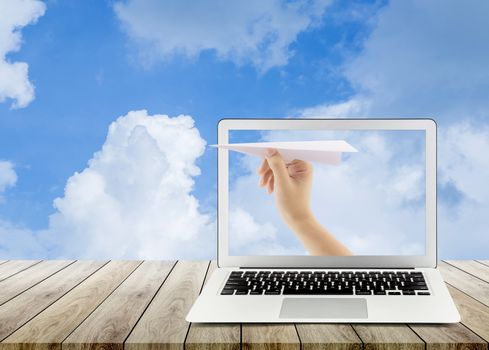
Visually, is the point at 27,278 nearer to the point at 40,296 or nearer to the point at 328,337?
the point at 40,296

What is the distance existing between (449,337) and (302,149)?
611mm

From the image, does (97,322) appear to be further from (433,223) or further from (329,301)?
(433,223)

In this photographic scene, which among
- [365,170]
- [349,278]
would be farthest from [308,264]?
[365,170]

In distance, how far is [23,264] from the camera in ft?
5.88

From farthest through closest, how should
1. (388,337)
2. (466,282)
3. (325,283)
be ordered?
(466,282)
(325,283)
(388,337)

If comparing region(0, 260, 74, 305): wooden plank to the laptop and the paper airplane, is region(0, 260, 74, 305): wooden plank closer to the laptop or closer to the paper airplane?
the laptop

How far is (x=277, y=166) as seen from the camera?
1.51m

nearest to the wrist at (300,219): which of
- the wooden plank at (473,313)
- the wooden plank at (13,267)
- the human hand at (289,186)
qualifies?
the human hand at (289,186)

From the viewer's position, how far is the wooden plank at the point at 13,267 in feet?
5.41

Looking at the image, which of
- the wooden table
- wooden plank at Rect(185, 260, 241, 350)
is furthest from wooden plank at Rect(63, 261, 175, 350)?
wooden plank at Rect(185, 260, 241, 350)

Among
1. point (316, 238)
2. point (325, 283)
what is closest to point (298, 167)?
point (316, 238)

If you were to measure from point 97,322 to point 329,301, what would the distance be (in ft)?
1.44

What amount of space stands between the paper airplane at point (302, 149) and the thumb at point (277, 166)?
0.01 meters

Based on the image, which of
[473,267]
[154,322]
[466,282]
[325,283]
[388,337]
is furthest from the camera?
[473,267]
